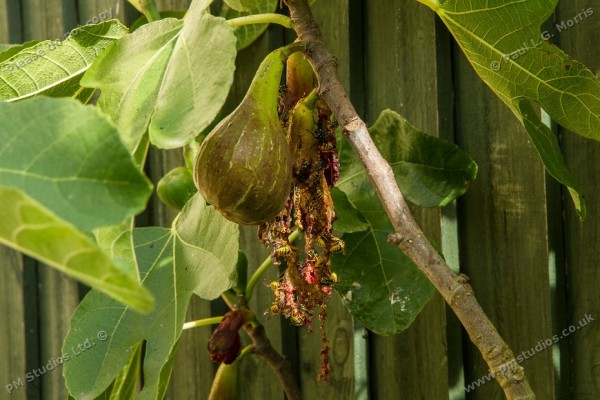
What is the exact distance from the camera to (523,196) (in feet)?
3.99

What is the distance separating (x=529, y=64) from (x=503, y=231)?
0.34 meters

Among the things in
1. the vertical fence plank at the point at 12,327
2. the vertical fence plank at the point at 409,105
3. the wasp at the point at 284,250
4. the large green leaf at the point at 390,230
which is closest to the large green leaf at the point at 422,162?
the large green leaf at the point at 390,230

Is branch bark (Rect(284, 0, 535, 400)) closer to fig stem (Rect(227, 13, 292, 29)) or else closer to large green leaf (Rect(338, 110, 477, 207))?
fig stem (Rect(227, 13, 292, 29))

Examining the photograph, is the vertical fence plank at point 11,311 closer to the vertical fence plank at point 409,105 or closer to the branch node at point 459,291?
the vertical fence plank at point 409,105

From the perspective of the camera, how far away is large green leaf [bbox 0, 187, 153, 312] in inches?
18.3

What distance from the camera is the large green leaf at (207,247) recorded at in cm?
106

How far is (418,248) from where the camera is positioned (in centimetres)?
76

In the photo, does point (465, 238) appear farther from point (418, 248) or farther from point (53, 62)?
point (53, 62)

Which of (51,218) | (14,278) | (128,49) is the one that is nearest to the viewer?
(51,218)

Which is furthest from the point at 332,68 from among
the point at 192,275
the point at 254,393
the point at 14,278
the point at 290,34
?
the point at 14,278

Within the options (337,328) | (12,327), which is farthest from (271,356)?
(12,327)

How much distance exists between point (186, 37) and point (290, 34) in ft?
2.45

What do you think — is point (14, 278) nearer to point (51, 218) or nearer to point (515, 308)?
point (515, 308)

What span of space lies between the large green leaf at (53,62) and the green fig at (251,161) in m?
0.35
